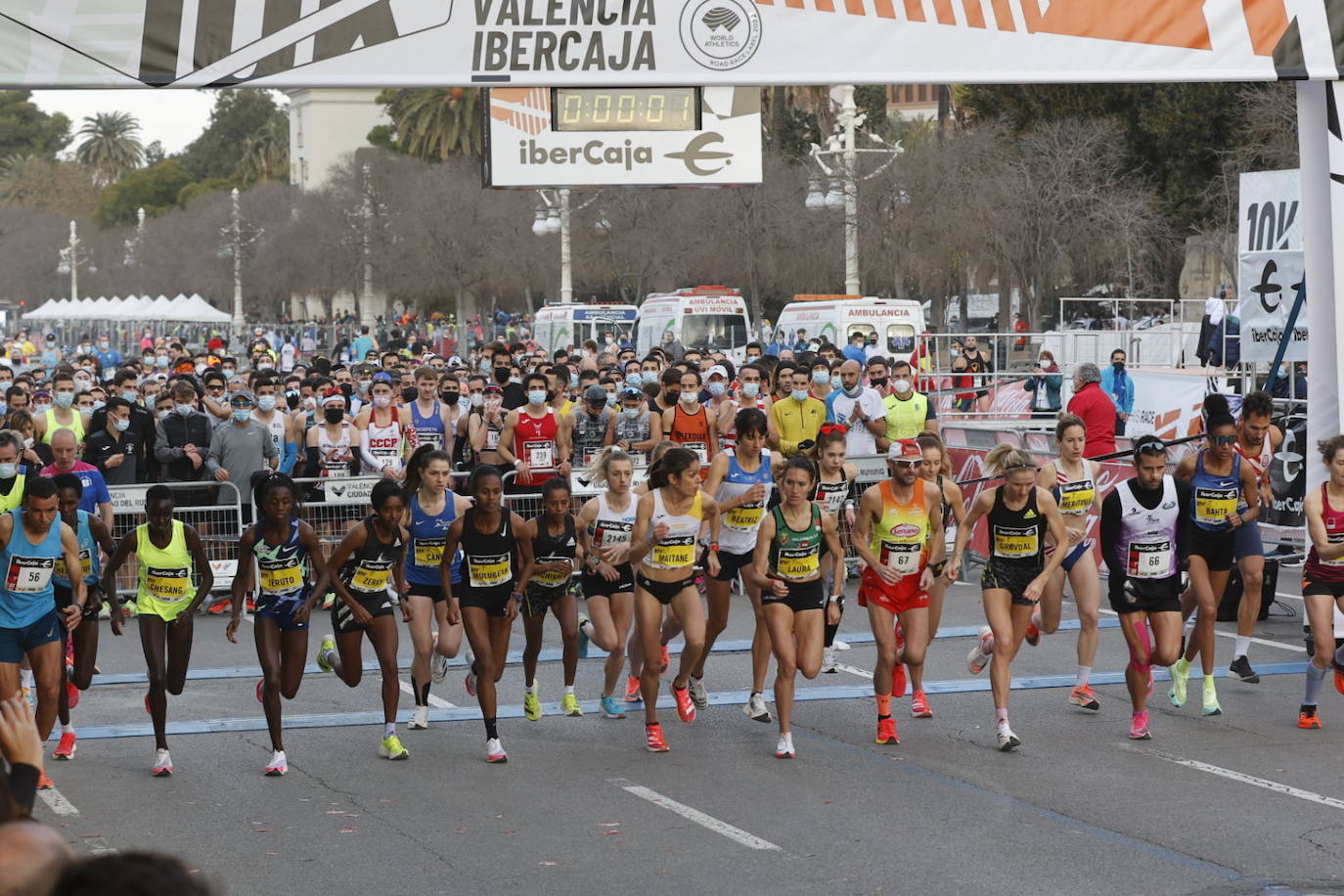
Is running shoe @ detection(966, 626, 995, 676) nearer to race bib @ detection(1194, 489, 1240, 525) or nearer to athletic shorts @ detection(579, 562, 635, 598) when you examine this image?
race bib @ detection(1194, 489, 1240, 525)

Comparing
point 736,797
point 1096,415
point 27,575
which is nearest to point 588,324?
point 1096,415

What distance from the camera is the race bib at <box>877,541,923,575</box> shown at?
10086mm

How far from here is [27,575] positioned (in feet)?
29.3

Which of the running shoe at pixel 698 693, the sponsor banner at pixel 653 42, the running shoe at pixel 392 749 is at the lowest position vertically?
the running shoe at pixel 392 749

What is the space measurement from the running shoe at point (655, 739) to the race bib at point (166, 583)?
268 centimetres

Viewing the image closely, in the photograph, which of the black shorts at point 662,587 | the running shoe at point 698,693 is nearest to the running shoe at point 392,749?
the black shorts at point 662,587

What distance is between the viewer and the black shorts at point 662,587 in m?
10.1

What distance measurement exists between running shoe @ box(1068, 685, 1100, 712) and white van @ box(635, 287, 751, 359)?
77.0ft

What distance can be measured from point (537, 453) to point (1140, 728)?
639 centimetres

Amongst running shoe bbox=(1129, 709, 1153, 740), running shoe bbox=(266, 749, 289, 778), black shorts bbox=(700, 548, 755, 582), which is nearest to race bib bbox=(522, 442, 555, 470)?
black shorts bbox=(700, 548, 755, 582)

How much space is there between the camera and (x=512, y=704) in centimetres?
1132

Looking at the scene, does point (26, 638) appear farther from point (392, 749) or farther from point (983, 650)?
point (983, 650)

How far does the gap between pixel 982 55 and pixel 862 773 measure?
3.97 metres

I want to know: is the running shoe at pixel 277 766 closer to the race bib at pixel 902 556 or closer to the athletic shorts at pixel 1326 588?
the race bib at pixel 902 556
